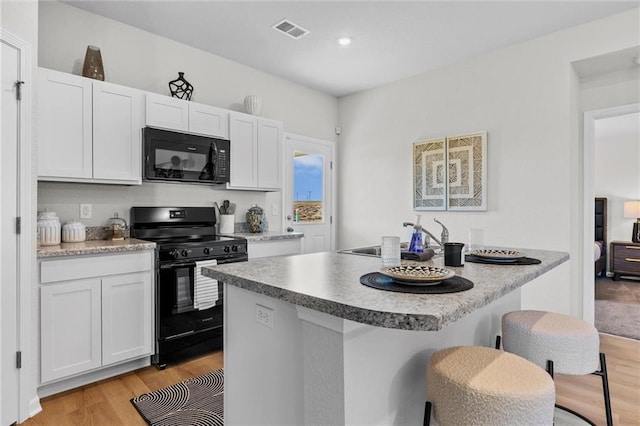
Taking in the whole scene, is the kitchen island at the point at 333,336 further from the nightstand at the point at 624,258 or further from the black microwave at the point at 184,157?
the nightstand at the point at 624,258

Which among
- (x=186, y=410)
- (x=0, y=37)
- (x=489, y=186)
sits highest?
(x=0, y=37)

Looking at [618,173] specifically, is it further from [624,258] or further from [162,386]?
[162,386]

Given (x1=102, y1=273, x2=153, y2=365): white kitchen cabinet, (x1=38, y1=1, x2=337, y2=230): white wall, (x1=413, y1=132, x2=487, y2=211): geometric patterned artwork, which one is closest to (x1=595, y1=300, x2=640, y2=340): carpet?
(x1=413, y1=132, x2=487, y2=211): geometric patterned artwork

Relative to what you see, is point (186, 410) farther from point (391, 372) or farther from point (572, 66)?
point (572, 66)

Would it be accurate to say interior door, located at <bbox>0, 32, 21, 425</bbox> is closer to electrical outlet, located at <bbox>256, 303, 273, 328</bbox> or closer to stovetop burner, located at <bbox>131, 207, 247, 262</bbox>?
stovetop burner, located at <bbox>131, 207, 247, 262</bbox>

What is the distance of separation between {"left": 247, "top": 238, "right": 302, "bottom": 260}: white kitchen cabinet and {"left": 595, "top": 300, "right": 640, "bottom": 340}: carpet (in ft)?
10.2

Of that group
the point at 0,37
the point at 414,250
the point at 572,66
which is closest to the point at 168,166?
the point at 0,37

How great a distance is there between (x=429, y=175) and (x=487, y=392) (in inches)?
127

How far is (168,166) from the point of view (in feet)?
9.82

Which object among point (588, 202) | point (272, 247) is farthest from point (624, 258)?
point (272, 247)

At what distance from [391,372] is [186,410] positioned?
4.91 ft

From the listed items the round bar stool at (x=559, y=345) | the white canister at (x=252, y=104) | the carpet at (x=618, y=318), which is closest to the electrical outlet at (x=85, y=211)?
the white canister at (x=252, y=104)

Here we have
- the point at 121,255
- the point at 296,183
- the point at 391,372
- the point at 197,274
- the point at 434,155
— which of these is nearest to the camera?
the point at 391,372

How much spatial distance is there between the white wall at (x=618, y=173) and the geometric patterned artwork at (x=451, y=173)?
3.85 meters
